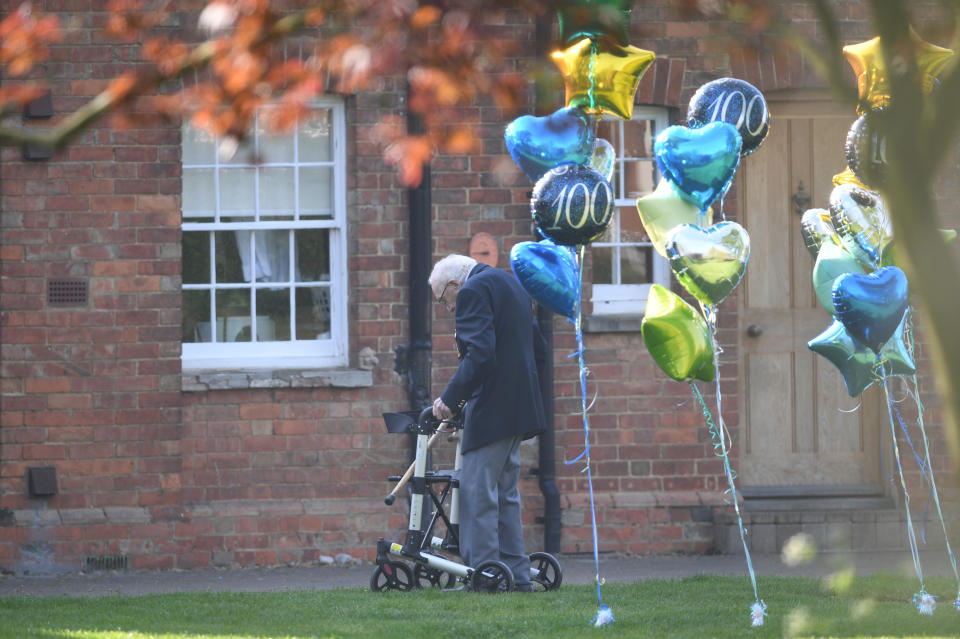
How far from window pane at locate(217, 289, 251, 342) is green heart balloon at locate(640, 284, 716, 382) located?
4.10 m

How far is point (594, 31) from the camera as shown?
13.7ft

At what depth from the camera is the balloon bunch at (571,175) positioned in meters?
6.39

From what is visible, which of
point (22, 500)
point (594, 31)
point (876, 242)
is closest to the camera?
point (594, 31)

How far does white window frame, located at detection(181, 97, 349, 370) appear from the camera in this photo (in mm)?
9656

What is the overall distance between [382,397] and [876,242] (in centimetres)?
387

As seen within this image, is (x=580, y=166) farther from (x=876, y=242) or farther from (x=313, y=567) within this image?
(x=313, y=567)

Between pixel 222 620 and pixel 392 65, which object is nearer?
pixel 392 65

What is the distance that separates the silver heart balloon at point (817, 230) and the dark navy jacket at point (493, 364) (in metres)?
1.51

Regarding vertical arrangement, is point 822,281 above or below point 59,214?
below

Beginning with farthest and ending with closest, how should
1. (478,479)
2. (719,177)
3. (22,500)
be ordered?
1. (22,500)
2. (478,479)
3. (719,177)

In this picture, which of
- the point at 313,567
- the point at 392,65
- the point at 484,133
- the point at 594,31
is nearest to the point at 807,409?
the point at 484,133

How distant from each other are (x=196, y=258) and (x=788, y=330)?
4.20 meters

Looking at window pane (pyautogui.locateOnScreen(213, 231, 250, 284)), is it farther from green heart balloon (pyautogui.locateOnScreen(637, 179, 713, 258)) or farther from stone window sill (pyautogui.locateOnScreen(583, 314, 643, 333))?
green heart balloon (pyautogui.locateOnScreen(637, 179, 713, 258))

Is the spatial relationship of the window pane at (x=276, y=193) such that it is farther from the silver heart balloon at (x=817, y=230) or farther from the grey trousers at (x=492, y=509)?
the silver heart balloon at (x=817, y=230)
